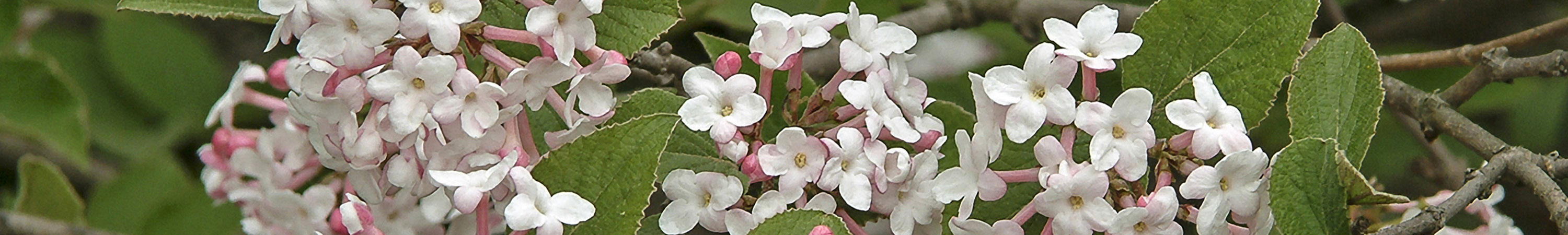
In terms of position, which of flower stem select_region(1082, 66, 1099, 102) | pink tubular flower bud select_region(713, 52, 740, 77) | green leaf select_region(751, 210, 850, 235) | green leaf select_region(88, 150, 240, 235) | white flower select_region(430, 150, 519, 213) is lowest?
green leaf select_region(88, 150, 240, 235)

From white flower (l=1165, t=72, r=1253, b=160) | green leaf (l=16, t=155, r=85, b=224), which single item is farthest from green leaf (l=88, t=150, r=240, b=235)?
white flower (l=1165, t=72, r=1253, b=160)

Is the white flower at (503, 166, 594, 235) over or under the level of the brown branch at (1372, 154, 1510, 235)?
over

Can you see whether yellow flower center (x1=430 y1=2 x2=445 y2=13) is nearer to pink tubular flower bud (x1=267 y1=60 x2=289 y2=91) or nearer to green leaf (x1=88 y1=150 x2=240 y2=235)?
pink tubular flower bud (x1=267 y1=60 x2=289 y2=91)

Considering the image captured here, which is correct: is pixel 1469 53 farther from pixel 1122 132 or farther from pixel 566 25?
pixel 566 25

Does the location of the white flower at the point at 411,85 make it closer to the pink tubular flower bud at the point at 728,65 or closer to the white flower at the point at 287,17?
the white flower at the point at 287,17

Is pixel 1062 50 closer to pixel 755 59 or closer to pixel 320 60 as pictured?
pixel 755 59

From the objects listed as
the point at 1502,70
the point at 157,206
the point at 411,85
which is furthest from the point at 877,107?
the point at 157,206
